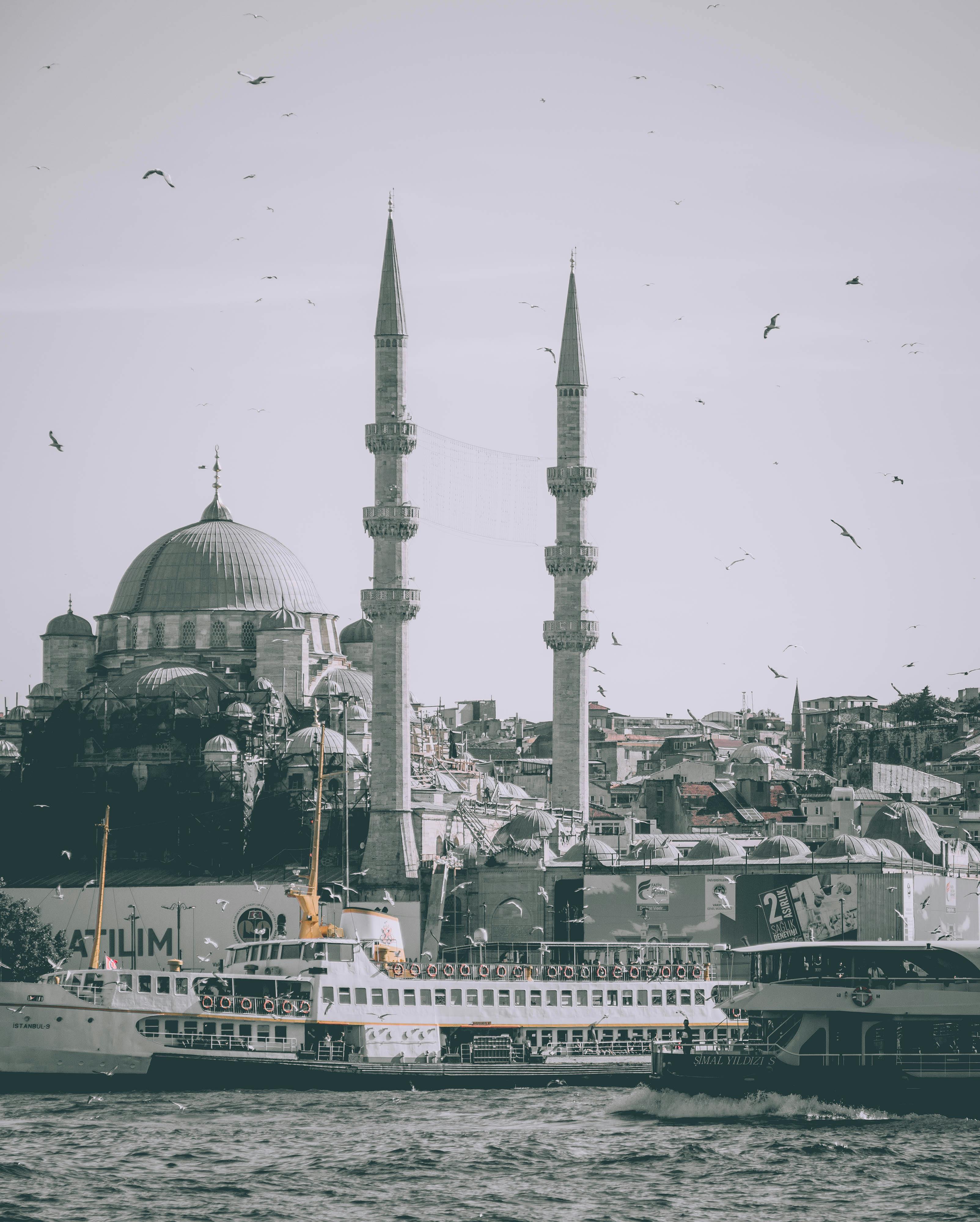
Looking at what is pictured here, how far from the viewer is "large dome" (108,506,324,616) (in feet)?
251

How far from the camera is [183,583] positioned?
76938 millimetres

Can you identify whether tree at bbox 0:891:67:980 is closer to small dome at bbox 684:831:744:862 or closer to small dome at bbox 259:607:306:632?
small dome at bbox 259:607:306:632

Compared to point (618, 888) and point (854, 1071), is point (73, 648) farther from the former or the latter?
point (854, 1071)

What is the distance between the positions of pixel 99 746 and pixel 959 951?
126 feet

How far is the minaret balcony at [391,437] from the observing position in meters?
61.8

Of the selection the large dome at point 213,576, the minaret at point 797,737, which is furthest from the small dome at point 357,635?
the minaret at point 797,737

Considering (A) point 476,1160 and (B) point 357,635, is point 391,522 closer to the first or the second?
(B) point 357,635

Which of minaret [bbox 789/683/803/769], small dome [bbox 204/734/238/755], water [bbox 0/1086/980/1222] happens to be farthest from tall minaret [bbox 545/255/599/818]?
minaret [bbox 789/683/803/769]

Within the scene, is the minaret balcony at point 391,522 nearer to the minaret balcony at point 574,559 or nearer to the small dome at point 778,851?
the minaret balcony at point 574,559

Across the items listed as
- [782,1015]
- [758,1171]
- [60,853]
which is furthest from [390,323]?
[758,1171]

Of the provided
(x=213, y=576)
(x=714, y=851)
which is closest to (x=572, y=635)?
(x=714, y=851)

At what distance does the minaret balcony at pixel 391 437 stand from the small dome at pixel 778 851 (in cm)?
1633

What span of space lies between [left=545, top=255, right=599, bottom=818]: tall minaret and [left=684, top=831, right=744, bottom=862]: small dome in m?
5.95

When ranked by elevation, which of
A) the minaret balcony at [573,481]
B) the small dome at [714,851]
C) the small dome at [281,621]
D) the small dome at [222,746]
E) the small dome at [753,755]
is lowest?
the small dome at [714,851]
